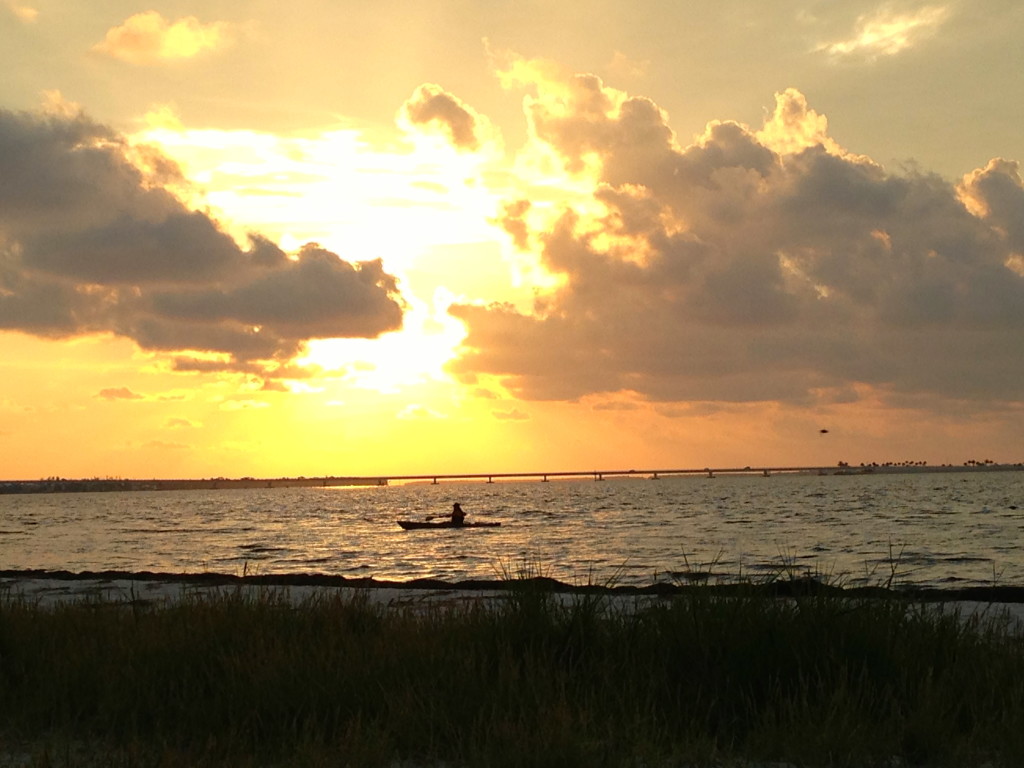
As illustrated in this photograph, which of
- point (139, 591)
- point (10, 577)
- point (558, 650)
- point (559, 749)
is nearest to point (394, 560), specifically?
point (10, 577)

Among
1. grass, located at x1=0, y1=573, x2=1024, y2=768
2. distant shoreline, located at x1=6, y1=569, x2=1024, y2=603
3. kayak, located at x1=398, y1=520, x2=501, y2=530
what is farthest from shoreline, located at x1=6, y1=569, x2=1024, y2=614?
kayak, located at x1=398, y1=520, x2=501, y2=530

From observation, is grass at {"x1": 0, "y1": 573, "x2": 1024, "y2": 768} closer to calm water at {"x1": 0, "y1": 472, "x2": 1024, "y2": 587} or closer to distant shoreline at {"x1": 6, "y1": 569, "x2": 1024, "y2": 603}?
distant shoreline at {"x1": 6, "y1": 569, "x2": 1024, "y2": 603}

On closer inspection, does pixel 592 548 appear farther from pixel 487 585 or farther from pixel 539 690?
pixel 539 690

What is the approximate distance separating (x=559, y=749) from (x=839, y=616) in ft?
13.1

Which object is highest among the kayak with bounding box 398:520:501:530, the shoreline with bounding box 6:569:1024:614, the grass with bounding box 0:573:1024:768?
the grass with bounding box 0:573:1024:768

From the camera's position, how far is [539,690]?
29.0 feet

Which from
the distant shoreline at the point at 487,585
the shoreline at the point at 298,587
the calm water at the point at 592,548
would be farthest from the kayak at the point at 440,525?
the distant shoreline at the point at 487,585

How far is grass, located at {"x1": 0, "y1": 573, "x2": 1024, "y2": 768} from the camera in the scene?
7.85 m

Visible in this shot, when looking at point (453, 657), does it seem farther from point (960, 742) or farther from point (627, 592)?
point (627, 592)

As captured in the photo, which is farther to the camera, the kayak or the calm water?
the kayak

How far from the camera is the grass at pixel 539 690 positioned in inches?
309

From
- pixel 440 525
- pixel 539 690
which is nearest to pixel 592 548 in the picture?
pixel 440 525

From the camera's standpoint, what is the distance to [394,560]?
4409 centimetres

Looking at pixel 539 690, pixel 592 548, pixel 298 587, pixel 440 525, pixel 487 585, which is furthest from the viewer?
pixel 440 525
